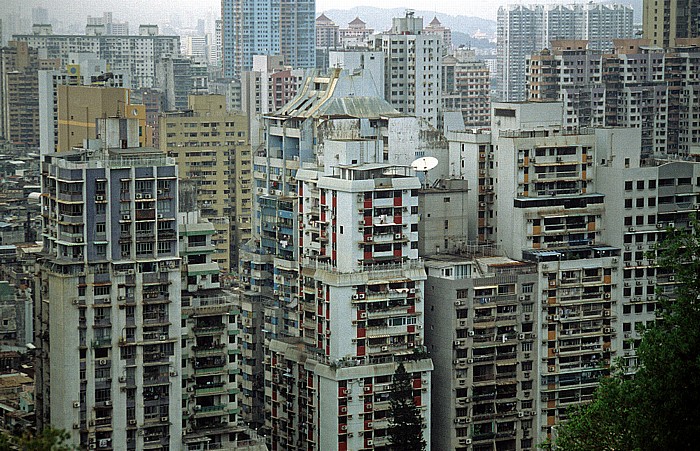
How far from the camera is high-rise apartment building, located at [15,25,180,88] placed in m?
39.6

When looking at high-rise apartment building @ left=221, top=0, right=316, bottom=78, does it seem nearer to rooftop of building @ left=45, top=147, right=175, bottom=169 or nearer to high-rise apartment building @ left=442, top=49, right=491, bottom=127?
high-rise apartment building @ left=442, top=49, right=491, bottom=127

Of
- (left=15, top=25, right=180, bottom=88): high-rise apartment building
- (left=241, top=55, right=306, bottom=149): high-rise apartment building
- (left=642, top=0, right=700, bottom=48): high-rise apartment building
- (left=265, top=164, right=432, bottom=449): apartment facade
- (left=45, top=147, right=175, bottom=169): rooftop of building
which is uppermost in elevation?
(left=642, top=0, right=700, bottom=48): high-rise apartment building

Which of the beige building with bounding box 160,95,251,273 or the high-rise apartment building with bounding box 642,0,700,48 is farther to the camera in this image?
the high-rise apartment building with bounding box 642,0,700,48

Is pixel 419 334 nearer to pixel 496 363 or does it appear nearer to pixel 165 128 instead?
pixel 496 363

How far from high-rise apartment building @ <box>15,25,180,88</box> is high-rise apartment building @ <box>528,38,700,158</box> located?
44.5ft

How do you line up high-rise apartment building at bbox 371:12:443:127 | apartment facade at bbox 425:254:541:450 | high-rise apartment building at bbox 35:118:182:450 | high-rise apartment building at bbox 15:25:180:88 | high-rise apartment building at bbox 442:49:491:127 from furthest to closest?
high-rise apartment building at bbox 442:49:491:127, high-rise apartment building at bbox 371:12:443:127, high-rise apartment building at bbox 15:25:180:88, apartment facade at bbox 425:254:541:450, high-rise apartment building at bbox 35:118:182:450

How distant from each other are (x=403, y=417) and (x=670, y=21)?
28602 mm

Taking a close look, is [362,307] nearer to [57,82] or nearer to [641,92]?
[57,82]

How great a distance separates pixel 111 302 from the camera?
896 inches

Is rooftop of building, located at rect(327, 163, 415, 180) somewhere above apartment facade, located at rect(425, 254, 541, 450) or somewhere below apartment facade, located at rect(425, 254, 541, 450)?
above

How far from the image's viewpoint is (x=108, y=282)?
22734mm

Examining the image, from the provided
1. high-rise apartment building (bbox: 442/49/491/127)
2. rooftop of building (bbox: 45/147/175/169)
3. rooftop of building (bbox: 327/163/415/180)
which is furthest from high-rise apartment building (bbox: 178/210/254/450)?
high-rise apartment building (bbox: 442/49/491/127)

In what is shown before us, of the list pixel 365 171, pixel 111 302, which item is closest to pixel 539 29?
pixel 365 171

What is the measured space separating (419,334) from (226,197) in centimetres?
1931
